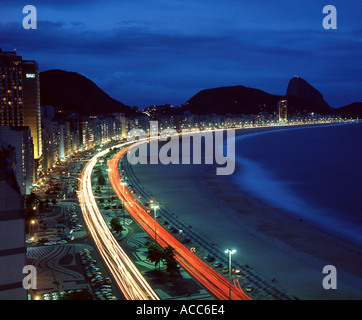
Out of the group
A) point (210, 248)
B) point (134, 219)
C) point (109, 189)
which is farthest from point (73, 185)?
point (210, 248)

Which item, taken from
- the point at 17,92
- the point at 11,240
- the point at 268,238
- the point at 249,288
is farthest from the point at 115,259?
the point at 17,92

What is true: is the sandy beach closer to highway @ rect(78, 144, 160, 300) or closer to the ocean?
the ocean

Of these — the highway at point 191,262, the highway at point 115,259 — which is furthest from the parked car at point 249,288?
the highway at point 115,259

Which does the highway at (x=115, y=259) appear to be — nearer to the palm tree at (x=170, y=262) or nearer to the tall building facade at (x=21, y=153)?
the palm tree at (x=170, y=262)

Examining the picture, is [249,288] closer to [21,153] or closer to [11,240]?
[11,240]

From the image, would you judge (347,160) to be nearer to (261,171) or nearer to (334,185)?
(261,171)

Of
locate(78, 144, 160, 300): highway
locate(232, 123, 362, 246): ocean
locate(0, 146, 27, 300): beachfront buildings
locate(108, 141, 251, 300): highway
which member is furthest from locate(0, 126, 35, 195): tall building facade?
locate(0, 146, 27, 300): beachfront buildings

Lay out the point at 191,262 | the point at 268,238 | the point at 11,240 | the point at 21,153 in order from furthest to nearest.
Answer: the point at 21,153 → the point at 268,238 → the point at 191,262 → the point at 11,240
